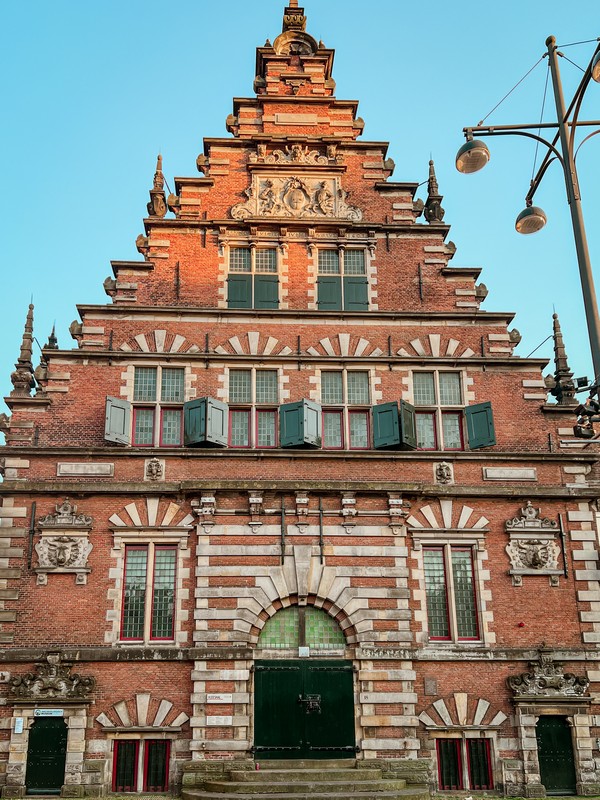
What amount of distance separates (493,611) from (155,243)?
520 inches

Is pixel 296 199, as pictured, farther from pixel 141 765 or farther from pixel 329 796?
pixel 329 796

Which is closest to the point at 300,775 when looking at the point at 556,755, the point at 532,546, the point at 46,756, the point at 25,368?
the point at 46,756

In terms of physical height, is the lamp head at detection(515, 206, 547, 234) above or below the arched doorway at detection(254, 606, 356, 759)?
above

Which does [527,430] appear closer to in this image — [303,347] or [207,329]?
[303,347]

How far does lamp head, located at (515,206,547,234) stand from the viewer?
49.0ft

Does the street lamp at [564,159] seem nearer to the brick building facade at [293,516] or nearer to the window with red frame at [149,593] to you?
the brick building facade at [293,516]

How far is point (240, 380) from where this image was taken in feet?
79.6

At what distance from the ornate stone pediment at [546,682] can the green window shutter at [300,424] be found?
7443mm

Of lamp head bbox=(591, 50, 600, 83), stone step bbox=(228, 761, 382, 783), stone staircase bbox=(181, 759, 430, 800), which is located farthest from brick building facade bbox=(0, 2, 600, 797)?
lamp head bbox=(591, 50, 600, 83)

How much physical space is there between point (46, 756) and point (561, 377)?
Result: 1622 cm

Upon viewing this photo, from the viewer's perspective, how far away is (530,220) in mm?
15000

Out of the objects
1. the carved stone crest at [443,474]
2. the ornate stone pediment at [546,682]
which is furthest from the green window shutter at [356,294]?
the ornate stone pediment at [546,682]

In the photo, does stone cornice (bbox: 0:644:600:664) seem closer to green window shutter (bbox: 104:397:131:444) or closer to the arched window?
the arched window

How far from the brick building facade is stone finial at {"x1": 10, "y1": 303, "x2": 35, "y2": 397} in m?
0.05
